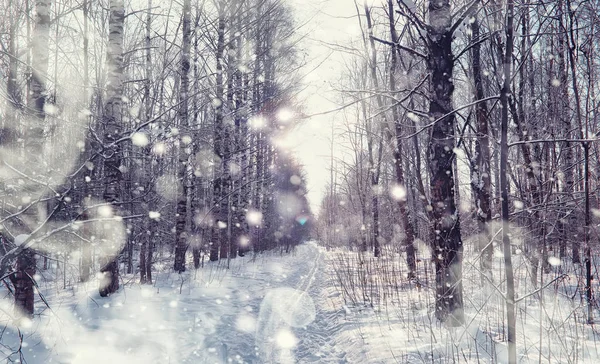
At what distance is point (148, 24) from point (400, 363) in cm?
1188

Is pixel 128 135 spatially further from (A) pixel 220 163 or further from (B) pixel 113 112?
(A) pixel 220 163

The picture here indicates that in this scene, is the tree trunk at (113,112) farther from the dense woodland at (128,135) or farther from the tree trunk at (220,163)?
the tree trunk at (220,163)

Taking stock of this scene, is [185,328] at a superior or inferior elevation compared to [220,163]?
inferior

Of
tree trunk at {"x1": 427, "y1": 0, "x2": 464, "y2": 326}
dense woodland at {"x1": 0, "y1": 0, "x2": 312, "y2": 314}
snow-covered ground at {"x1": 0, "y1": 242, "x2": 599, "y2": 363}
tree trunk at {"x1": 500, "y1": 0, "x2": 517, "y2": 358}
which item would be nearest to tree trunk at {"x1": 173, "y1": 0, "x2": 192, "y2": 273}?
dense woodland at {"x1": 0, "y1": 0, "x2": 312, "y2": 314}

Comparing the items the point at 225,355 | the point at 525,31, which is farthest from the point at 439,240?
the point at 525,31

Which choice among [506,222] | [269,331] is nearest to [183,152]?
[269,331]

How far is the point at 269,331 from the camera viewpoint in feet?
16.9

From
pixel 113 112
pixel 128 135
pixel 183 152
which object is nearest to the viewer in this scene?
pixel 128 135

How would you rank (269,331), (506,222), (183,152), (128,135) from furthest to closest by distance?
1. (183,152)
2. (269,331)
3. (128,135)
4. (506,222)

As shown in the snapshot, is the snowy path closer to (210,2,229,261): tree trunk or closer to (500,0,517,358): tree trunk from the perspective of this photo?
(500,0,517,358): tree trunk

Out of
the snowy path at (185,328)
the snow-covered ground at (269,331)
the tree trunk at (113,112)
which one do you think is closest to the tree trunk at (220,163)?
the tree trunk at (113,112)

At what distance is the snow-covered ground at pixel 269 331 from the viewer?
138 inches

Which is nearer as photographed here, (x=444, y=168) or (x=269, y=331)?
(x=444, y=168)

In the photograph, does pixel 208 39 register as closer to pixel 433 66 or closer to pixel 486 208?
pixel 433 66
